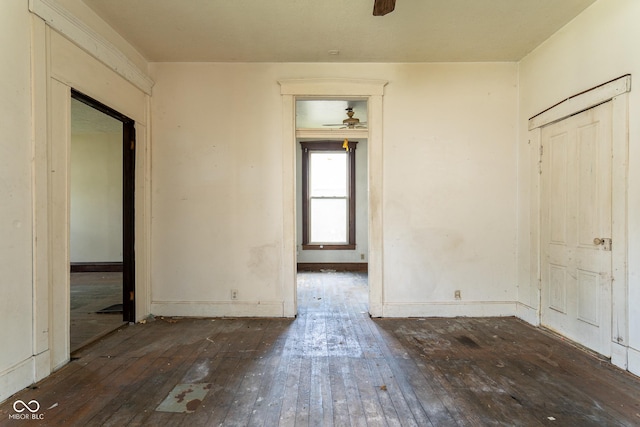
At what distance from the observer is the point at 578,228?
2.91 meters

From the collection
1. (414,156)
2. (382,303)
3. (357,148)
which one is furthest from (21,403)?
(357,148)

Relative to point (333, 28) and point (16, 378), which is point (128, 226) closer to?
point (16, 378)

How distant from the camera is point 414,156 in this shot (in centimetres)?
376

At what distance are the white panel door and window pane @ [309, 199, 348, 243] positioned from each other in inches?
163

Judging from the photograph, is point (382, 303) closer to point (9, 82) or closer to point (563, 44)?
point (563, 44)

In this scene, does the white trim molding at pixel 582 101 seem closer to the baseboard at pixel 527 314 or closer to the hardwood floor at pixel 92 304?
the baseboard at pixel 527 314

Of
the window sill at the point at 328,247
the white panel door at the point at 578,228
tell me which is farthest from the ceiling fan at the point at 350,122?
the white panel door at the point at 578,228

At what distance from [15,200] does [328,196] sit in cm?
539

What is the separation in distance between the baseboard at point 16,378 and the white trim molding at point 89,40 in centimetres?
243

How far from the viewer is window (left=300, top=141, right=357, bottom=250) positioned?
22.8 feet

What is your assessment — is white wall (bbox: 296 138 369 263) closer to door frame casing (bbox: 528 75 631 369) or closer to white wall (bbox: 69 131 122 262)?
white wall (bbox: 69 131 122 262)

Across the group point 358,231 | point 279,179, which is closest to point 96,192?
point 279,179

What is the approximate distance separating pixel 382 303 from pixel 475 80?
2.86 metres

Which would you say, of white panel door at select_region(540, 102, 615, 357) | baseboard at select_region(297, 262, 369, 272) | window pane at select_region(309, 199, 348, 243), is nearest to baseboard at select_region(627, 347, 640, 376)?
white panel door at select_region(540, 102, 615, 357)
